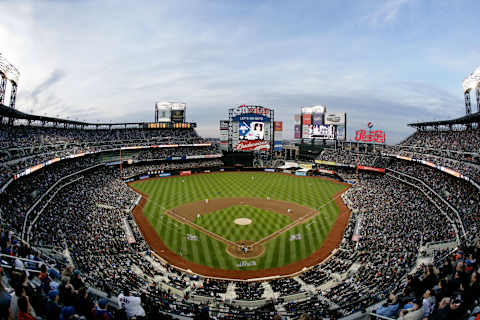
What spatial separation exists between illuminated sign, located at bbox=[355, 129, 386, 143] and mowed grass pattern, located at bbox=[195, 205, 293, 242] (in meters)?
36.0

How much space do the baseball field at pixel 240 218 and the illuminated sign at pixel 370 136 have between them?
12567 mm

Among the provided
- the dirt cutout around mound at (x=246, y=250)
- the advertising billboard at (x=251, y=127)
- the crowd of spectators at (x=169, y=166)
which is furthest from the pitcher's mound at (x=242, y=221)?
the advertising billboard at (x=251, y=127)

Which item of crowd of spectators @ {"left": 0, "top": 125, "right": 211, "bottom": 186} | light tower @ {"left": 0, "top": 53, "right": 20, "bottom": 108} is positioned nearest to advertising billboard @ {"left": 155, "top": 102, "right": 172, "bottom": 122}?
crowd of spectators @ {"left": 0, "top": 125, "right": 211, "bottom": 186}


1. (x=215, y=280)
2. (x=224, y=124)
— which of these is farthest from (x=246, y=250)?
(x=224, y=124)

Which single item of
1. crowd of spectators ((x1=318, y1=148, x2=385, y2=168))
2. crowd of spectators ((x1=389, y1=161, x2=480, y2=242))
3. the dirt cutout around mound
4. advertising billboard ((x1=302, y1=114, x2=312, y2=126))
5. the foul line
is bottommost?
the dirt cutout around mound

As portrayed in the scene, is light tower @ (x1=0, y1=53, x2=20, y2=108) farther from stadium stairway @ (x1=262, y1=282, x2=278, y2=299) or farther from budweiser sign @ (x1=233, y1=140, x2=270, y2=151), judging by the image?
budweiser sign @ (x1=233, y1=140, x2=270, y2=151)

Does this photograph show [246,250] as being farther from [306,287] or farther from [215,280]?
[306,287]

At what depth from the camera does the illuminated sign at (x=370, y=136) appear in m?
60.7

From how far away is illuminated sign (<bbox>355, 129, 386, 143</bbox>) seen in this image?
60.7 m

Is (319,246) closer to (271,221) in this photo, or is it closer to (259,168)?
(271,221)

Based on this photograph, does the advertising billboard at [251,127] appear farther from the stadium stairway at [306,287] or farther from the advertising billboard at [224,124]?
the stadium stairway at [306,287]

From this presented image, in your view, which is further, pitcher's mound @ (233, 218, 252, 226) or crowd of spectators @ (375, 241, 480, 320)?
pitcher's mound @ (233, 218, 252, 226)

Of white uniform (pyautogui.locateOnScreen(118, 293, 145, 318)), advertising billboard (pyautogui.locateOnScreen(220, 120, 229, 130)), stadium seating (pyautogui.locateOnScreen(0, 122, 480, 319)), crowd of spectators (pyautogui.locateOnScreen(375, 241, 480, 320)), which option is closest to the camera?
crowd of spectators (pyautogui.locateOnScreen(375, 241, 480, 320))

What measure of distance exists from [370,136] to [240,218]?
1631 inches
